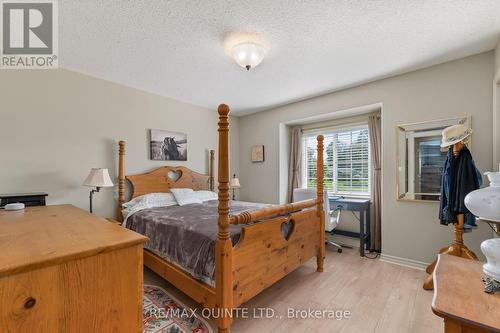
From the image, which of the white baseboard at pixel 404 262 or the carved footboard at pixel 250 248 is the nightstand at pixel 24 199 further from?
the white baseboard at pixel 404 262

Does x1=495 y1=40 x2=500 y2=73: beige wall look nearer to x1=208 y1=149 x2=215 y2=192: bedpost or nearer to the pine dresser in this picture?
the pine dresser

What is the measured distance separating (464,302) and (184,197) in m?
3.09

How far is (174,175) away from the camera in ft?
12.8

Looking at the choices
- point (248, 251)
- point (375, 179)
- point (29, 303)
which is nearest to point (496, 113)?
point (375, 179)

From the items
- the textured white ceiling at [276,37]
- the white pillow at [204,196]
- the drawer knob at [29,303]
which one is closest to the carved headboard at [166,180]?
the white pillow at [204,196]

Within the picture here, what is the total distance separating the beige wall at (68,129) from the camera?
247cm

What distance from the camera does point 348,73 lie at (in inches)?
113

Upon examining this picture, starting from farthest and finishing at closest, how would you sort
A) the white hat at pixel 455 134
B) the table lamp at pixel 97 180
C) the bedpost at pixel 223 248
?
1. the table lamp at pixel 97 180
2. the white hat at pixel 455 134
3. the bedpost at pixel 223 248

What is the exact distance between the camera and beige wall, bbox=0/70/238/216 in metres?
2.47

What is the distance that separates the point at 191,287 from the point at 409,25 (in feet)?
9.36

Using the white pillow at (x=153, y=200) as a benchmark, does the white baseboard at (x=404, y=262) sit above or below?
below

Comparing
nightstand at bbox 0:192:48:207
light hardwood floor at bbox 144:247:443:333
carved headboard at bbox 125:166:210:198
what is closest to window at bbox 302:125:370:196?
light hardwood floor at bbox 144:247:443:333

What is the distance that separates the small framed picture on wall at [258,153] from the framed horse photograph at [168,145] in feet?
4.59

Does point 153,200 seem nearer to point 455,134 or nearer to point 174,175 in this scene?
point 174,175
